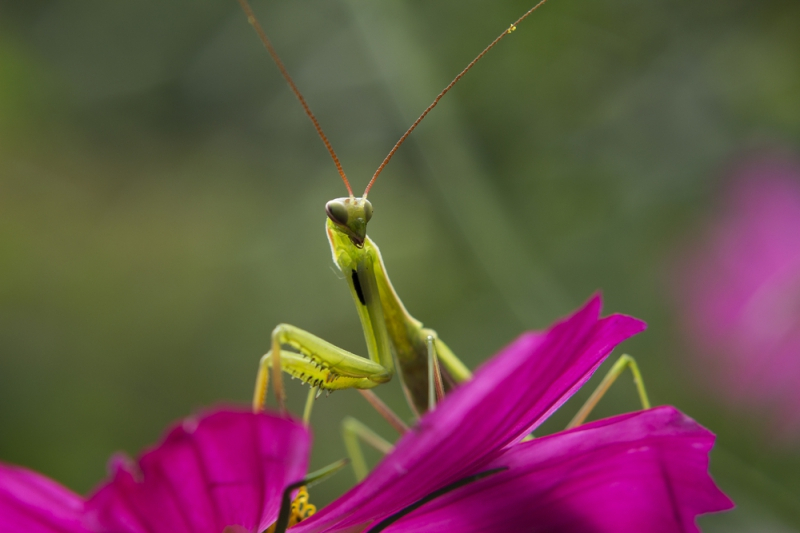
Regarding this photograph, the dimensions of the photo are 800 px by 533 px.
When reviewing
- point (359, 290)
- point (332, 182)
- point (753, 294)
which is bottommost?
point (753, 294)

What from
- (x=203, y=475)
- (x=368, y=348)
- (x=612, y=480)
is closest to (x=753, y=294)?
(x=368, y=348)

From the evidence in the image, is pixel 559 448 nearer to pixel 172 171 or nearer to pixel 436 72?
pixel 436 72

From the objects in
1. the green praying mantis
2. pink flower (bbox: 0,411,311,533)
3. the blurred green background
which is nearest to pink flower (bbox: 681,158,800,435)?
the blurred green background

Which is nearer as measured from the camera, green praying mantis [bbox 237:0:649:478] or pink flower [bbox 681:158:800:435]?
green praying mantis [bbox 237:0:649:478]

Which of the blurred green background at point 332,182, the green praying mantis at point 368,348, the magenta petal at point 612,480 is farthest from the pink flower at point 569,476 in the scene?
the blurred green background at point 332,182

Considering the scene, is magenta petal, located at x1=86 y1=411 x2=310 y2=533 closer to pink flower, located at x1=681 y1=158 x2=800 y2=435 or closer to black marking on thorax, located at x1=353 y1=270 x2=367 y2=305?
black marking on thorax, located at x1=353 y1=270 x2=367 y2=305

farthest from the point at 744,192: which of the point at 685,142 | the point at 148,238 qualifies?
the point at 148,238

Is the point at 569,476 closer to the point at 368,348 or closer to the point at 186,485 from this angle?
the point at 186,485
